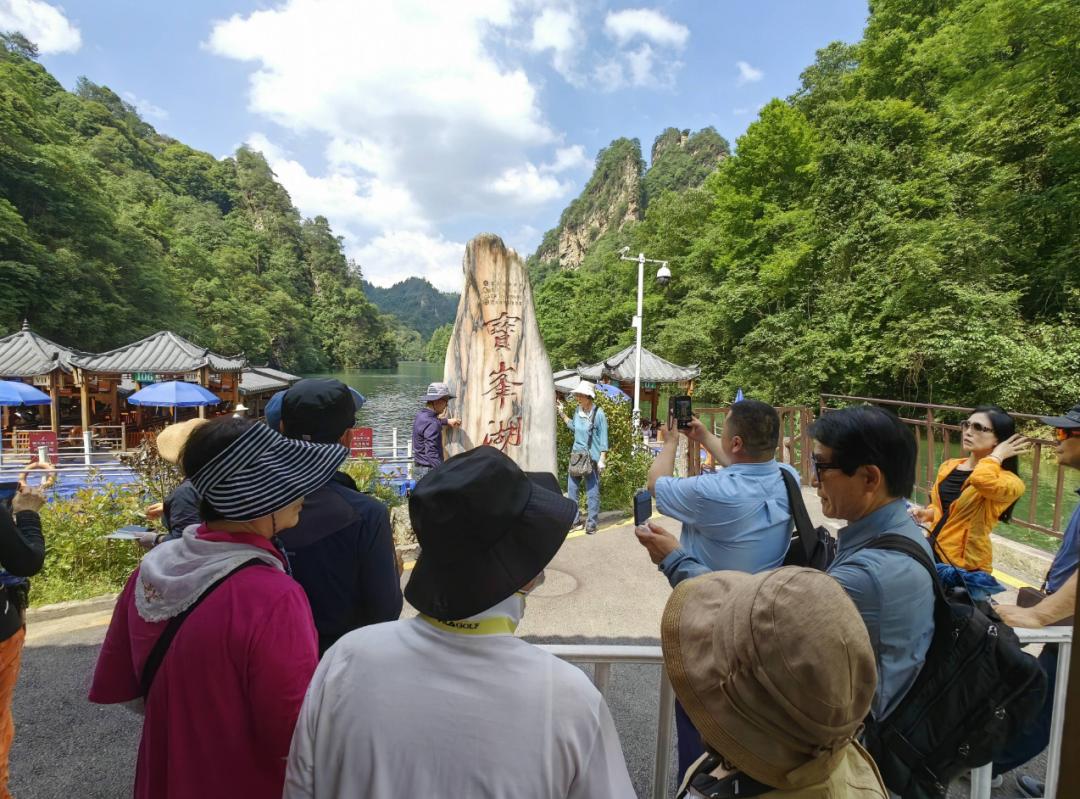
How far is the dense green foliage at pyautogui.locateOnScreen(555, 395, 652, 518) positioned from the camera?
24.2 feet

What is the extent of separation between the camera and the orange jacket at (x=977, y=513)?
2.76 m

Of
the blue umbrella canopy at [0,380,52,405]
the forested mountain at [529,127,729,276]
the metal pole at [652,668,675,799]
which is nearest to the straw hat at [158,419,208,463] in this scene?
the metal pole at [652,668,675,799]

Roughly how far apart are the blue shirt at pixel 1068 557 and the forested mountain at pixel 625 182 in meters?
63.9

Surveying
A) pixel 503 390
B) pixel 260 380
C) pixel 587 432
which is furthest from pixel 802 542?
pixel 260 380

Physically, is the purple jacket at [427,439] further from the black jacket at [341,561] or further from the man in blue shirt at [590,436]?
the black jacket at [341,561]

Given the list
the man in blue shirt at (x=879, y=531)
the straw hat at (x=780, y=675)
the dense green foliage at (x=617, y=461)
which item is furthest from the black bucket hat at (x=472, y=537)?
the dense green foliage at (x=617, y=461)

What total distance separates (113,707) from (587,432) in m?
4.53

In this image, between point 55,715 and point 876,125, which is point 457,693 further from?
point 876,125

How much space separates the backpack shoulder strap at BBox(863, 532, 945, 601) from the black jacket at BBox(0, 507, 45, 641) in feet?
8.70

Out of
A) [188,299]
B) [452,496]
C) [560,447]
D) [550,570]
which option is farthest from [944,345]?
[188,299]

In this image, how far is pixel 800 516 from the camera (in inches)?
80.7

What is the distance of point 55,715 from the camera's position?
297 centimetres

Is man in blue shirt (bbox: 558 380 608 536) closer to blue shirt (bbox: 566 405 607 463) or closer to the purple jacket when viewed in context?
blue shirt (bbox: 566 405 607 463)

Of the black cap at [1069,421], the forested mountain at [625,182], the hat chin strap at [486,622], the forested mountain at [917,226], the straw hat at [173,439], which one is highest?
the forested mountain at [625,182]
